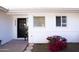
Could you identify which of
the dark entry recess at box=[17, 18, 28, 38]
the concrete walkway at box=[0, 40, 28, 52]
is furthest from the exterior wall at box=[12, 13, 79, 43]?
the dark entry recess at box=[17, 18, 28, 38]

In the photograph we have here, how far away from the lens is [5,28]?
15.6 meters

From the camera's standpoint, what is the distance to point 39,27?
50.3ft

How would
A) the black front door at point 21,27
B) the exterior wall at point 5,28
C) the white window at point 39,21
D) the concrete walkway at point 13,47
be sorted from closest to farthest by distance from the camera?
the concrete walkway at point 13,47
the exterior wall at point 5,28
the white window at point 39,21
the black front door at point 21,27

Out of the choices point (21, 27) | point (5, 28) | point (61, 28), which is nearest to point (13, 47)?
point (5, 28)

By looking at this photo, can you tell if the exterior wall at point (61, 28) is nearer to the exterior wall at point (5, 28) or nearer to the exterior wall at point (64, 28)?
the exterior wall at point (64, 28)

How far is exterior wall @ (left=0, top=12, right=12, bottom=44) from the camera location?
47.2ft

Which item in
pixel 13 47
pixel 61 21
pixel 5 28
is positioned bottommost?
pixel 13 47

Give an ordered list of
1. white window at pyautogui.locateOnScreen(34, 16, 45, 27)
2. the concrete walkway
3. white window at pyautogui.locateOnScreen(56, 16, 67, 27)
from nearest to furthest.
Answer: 1. the concrete walkway
2. white window at pyautogui.locateOnScreen(56, 16, 67, 27)
3. white window at pyautogui.locateOnScreen(34, 16, 45, 27)

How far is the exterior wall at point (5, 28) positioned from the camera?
A: 1440 cm

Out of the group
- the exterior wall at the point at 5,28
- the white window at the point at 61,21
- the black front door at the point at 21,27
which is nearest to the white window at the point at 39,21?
the white window at the point at 61,21

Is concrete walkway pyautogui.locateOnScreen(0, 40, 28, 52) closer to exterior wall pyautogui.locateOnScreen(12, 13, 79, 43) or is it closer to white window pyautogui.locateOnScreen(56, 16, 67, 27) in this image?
exterior wall pyautogui.locateOnScreen(12, 13, 79, 43)

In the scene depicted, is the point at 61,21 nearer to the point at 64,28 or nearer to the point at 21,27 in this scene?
the point at 64,28

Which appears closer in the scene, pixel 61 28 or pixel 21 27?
pixel 61 28
